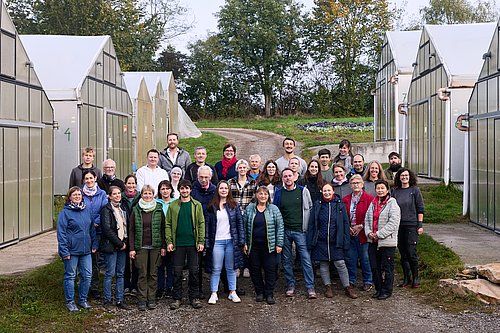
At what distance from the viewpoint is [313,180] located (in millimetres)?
9102

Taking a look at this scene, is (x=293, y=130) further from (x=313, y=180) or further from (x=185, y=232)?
(x=185, y=232)

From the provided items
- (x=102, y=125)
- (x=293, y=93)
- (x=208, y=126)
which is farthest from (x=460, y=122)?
(x=293, y=93)

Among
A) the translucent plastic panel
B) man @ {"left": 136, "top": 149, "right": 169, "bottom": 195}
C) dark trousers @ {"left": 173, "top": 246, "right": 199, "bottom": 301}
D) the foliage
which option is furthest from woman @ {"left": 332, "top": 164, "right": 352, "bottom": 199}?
the foliage

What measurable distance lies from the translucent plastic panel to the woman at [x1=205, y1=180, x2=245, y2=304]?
531 centimetres

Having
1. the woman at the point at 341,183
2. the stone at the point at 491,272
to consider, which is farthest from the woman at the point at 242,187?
the stone at the point at 491,272

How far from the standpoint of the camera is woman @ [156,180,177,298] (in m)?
8.34

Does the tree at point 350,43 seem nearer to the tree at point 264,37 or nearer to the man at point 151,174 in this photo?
the tree at point 264,37

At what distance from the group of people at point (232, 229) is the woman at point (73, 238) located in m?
0.01

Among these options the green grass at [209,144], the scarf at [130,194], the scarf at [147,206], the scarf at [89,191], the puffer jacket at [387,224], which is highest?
the green grass at [209,144]

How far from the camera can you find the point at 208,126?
4278cm

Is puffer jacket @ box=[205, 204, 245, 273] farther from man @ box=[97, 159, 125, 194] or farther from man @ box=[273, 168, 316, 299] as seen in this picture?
man @ box=[97, 159, 125, 194]

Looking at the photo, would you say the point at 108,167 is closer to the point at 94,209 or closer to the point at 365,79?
the point at 94,209

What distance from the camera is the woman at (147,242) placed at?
320 inches

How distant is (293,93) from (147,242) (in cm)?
3943
